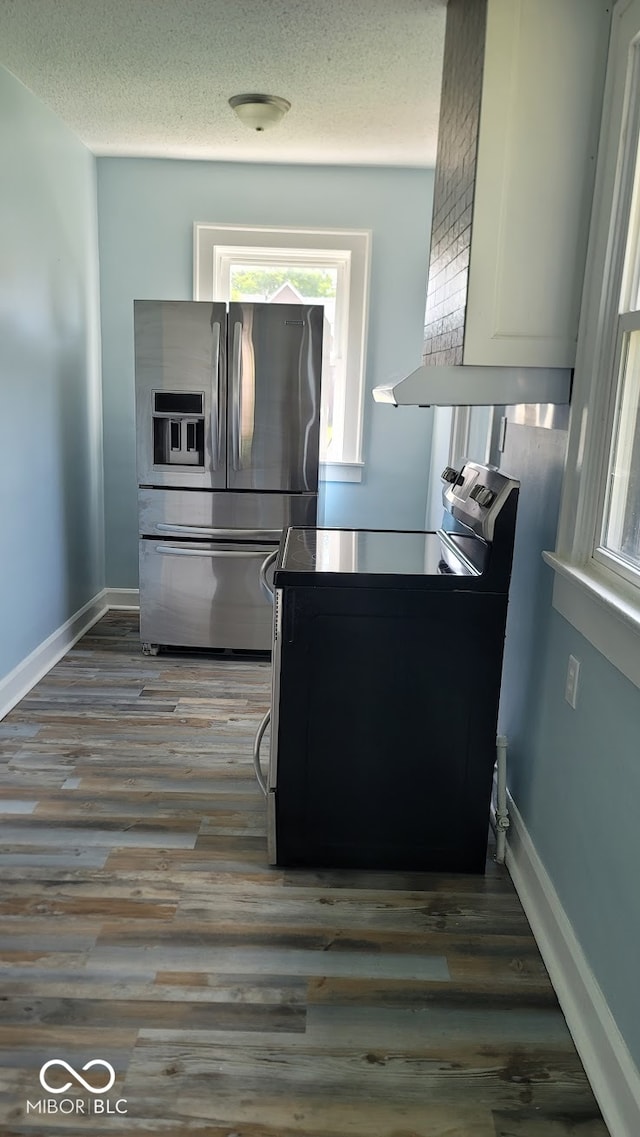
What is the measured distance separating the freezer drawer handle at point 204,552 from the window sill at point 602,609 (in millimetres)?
2089

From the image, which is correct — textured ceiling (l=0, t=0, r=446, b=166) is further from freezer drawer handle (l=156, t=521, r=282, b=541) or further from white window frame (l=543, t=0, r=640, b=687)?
freezer drawer handle (l=156, t=521, r=282, b=541)

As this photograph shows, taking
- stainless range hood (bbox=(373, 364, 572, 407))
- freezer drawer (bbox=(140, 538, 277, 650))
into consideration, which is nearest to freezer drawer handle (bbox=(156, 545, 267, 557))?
freezer drawer (bbox=(140, 538, 277, 650))

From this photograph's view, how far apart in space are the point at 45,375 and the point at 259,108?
1473 mm

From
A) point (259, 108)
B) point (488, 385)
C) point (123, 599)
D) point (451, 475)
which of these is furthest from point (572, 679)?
point (123, 599)

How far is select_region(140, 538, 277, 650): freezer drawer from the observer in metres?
4.04

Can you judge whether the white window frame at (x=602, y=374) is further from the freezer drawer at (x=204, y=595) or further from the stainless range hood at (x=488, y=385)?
the freezer drawer at (x=204, y=595)

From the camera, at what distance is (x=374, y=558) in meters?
2.38

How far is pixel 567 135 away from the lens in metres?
1.95

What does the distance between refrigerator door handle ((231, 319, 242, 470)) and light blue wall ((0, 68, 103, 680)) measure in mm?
847

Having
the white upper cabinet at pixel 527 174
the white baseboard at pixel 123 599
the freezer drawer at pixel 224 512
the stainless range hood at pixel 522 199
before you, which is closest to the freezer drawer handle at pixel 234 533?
the freezer drawer at pixel 224 512

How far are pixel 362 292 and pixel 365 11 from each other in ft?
6.48

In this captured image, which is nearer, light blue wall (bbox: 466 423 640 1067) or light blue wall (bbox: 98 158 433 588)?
light blue wall (bbox: 466 423 640 1067)

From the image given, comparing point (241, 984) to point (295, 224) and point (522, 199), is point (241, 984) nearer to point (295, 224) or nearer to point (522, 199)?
point (522, 199)

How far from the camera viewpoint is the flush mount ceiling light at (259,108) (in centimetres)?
331
